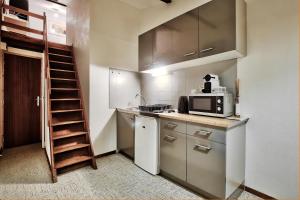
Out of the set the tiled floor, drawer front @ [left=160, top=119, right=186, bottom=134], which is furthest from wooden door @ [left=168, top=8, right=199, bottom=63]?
the tiled floor

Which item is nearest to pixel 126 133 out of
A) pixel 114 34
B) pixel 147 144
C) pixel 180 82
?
pixel 147 144

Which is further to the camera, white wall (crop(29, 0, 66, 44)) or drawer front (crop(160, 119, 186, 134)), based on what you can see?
white wall (crop(29, 0, 66, 44))

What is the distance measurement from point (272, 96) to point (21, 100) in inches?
191

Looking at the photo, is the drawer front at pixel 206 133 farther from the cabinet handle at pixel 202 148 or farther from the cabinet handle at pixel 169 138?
the cabinet handle at pixel 169 138

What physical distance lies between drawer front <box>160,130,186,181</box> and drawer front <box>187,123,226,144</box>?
0.48ft

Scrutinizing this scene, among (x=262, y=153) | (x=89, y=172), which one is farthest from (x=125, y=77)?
(x=262, y=153)

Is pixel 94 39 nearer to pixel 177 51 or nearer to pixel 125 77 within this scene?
pixel 125 77

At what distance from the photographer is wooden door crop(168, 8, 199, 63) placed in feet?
6.69

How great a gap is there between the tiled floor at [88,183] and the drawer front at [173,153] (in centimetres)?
19

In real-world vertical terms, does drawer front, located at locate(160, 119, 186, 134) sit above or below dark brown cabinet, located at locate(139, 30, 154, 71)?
below

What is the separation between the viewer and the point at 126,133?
9.43 ft

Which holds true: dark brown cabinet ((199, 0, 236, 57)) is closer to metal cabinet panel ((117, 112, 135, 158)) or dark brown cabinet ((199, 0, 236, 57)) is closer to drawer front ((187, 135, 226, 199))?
drawer front ((187, 135, 226, 199))

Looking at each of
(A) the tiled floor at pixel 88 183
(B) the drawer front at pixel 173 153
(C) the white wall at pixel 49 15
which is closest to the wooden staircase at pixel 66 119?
(A) the tiled floor at pixel 88 183

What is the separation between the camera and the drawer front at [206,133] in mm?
1558
